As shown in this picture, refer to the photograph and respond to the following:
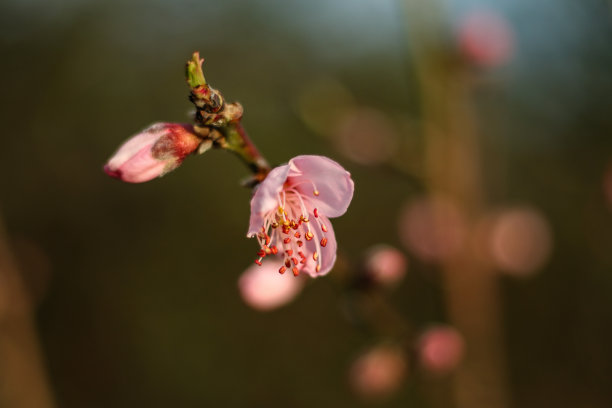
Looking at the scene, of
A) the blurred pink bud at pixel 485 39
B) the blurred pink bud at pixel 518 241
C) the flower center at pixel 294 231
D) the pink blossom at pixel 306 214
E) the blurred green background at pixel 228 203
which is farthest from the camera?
the blurred green background at pixel 228 203

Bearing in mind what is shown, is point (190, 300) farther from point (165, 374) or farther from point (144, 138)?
point (144, 138)

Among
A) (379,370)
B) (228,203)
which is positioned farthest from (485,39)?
(228,203)

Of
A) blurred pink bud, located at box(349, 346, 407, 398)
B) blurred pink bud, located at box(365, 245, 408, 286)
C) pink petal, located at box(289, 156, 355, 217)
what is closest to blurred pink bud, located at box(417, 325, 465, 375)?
blurred pink bud, located at box(349, 346, 407, 398)

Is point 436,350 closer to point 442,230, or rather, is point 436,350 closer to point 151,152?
point 442,230

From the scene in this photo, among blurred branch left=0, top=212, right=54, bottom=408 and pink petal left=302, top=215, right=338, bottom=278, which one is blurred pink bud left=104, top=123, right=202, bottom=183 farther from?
blurred branch left=0, top=212, right=54, bottom=408

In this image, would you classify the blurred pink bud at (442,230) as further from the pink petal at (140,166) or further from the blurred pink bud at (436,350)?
the pink petal at (140,166)

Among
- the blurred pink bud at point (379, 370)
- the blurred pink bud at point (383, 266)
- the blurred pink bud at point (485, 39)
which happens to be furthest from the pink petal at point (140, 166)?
the blurred pink bud at point (485, 39)
